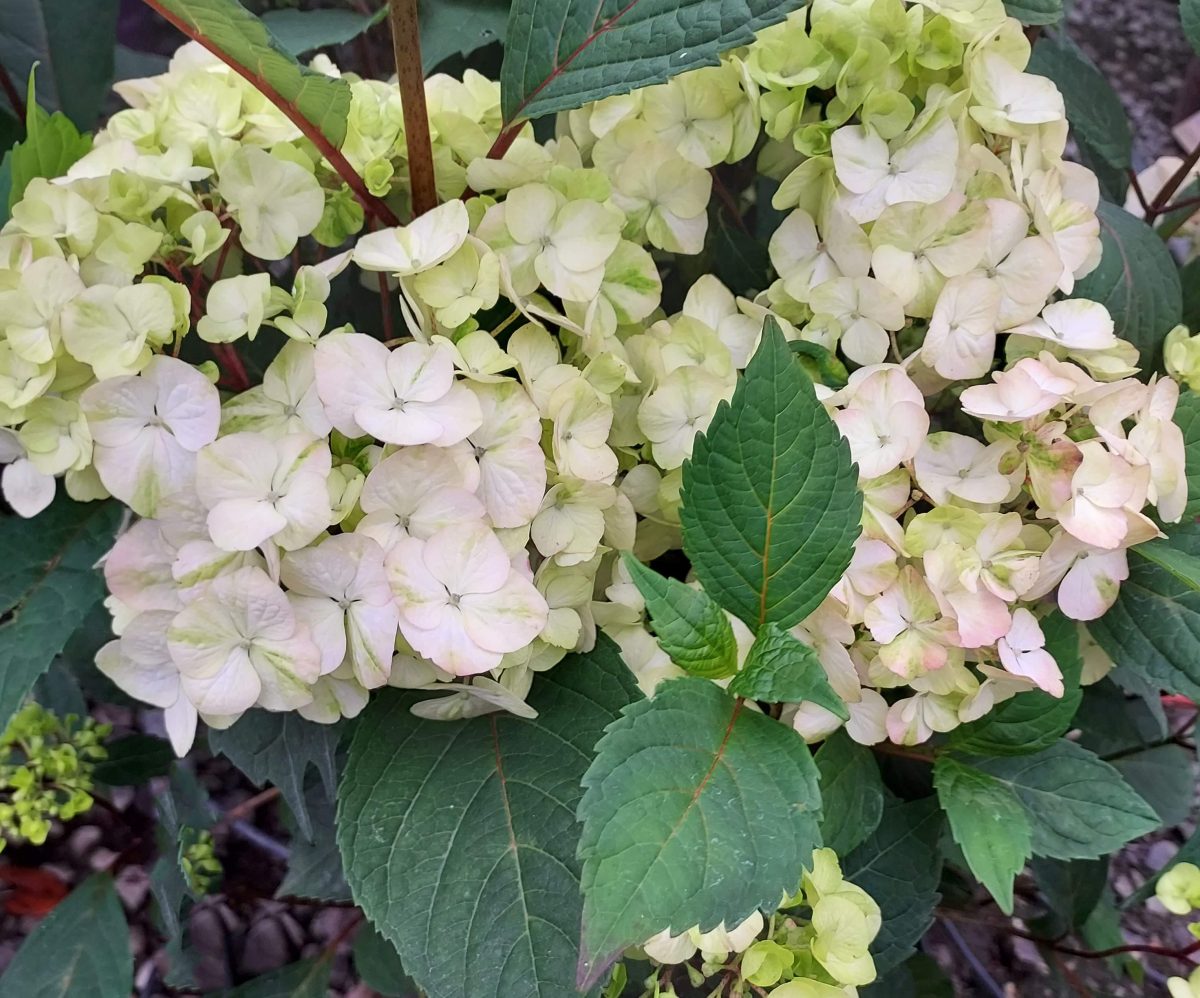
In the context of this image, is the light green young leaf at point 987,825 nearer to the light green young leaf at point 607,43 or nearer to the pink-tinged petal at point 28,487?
the light green young leaf at point 607,43

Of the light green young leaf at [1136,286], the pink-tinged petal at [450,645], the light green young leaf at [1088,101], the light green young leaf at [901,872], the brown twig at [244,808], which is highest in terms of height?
the light green young leaf at [1088,101]

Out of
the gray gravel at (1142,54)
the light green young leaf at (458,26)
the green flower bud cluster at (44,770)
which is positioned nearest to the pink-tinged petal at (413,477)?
the light green young leaf at (458,26)

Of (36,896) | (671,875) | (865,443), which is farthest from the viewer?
(36,896)

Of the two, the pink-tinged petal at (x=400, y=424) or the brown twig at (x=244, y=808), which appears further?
the brown twig at (x=244, y=808)

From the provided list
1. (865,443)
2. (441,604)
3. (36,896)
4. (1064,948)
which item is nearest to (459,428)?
(441,604)

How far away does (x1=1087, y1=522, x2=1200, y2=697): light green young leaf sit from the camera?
57 cm

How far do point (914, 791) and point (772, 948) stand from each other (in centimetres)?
32

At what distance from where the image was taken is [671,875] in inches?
16.3

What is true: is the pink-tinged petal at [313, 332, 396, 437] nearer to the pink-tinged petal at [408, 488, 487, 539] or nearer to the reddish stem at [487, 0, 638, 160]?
the pink-tinged petal at [408, 488, 487, 539]

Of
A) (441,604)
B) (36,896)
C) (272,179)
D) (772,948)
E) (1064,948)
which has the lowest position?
(36,896)

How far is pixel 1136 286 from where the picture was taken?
0.67 m

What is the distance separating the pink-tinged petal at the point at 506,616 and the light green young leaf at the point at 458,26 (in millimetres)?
428

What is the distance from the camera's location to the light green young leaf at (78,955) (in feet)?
2.86

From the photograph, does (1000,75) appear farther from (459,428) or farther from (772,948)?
(772,948)
